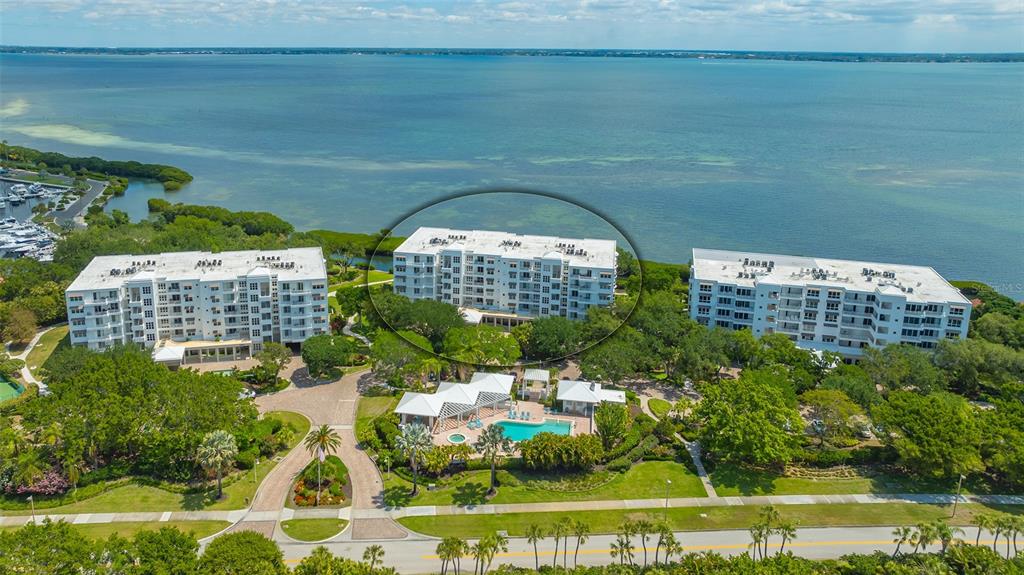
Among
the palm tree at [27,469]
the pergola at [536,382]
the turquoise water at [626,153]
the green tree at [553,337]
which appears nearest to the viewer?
the green tree at [553,337]

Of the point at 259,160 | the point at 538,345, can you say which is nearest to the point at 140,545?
the point at 538,345

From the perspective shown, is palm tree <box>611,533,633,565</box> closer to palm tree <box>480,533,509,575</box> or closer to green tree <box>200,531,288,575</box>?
palm tree <box>480,533,509,575</box>

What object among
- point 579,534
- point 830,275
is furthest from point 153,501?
point 830,275

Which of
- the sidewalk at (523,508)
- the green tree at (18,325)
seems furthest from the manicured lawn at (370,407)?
the green tree at (18,325)

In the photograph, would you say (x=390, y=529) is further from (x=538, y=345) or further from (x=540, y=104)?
(x=540, y=104)

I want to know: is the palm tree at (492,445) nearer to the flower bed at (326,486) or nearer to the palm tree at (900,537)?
the flower bed at (326,486)
